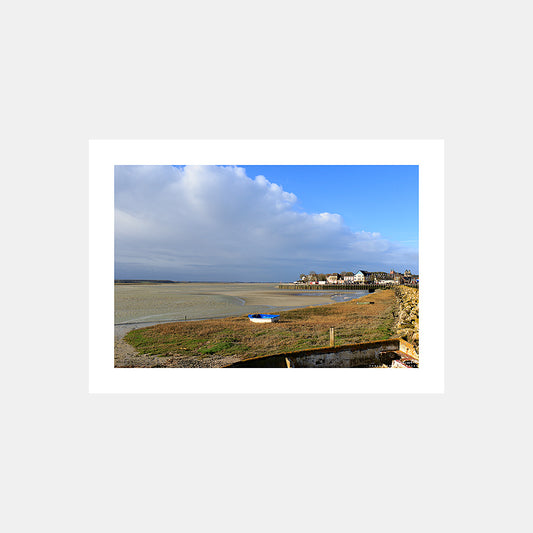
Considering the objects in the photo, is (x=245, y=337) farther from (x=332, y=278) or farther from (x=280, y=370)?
(x=332, y=278)

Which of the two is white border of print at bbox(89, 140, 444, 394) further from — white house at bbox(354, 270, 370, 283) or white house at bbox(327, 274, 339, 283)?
white house at bbox(327, 274, 339, 283)

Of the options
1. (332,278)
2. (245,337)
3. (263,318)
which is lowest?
(245,337)

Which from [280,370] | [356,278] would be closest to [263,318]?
[356,278]

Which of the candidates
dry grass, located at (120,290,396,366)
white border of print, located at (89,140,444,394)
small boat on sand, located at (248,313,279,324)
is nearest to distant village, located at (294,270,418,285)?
dry grass, located at (120,290,396,366)

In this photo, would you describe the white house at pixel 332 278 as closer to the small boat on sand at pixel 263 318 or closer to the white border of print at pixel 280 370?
the small boat on sand at pixel 263 318
